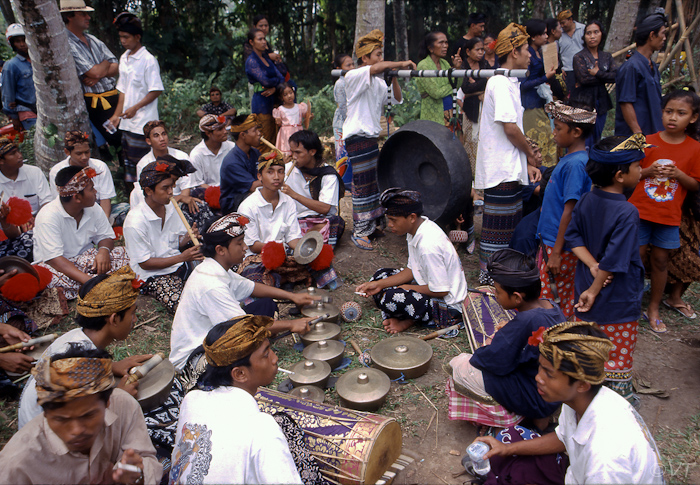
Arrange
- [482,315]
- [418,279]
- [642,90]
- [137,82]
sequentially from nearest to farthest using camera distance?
[482,315] → [418,279] → [642,90] → [137,82]

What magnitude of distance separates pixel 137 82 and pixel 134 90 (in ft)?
0.35

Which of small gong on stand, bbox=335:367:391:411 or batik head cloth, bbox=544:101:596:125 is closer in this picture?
small gong on stand, bbox=335:367:391:411

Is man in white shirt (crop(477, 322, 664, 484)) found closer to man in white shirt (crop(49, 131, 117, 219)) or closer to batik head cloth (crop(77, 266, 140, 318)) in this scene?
batik head cloth (crop(77, 266, 140, 318))

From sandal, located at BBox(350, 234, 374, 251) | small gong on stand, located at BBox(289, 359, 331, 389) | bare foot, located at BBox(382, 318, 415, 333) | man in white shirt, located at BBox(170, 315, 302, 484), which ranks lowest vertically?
bare foot, located at BBox(382, 318, 415, 333)

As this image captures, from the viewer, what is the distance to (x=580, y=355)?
203 centimetres

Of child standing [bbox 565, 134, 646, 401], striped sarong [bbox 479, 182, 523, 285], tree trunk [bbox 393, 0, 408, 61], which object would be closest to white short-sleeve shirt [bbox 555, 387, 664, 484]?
child standing [bbox 565, 134, 646, 401]

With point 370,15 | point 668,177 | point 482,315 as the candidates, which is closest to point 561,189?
point 668,177

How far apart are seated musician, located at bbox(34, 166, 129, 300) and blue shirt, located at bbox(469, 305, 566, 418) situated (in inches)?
135

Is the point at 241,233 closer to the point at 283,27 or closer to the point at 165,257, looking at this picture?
the point at 165,257

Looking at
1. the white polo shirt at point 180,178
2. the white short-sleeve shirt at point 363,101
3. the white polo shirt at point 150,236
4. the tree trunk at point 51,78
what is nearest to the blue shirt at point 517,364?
the white polo shirt at point 150,236

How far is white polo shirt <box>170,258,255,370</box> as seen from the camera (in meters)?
3.22

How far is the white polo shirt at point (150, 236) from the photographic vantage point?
440 cm

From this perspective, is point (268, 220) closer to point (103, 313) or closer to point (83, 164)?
point (83, 164)

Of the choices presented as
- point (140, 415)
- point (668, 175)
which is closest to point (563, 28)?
point (668, 175)
